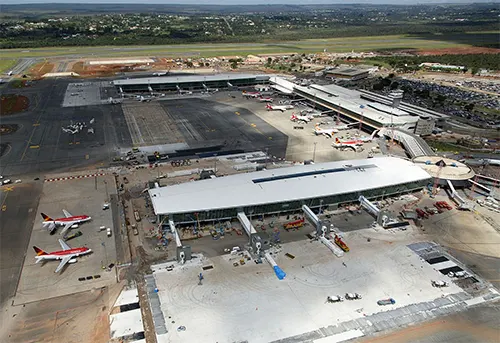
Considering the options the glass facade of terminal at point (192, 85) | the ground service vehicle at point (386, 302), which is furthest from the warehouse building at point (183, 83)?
the ground service vehicle at point (386, 302)

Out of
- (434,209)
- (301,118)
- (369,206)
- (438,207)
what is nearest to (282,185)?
(369,206)

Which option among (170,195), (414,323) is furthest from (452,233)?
(170,195)

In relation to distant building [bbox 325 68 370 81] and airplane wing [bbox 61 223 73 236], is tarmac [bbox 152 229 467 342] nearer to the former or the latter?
airplane wing [bbox 61 223 73 236]

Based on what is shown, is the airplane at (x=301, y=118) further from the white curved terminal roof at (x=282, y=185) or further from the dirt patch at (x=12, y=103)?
the dirt patch at (x=12, y=103)

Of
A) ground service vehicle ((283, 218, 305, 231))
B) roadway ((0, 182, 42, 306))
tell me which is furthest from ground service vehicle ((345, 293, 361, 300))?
roadway ((0, 182, 42, 306))

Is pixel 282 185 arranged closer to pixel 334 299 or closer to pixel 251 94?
pixel 334 299

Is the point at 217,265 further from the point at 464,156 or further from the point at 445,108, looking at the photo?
the point at 445,108

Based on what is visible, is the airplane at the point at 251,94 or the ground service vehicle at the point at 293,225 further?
the airplane at the point at 251,94
